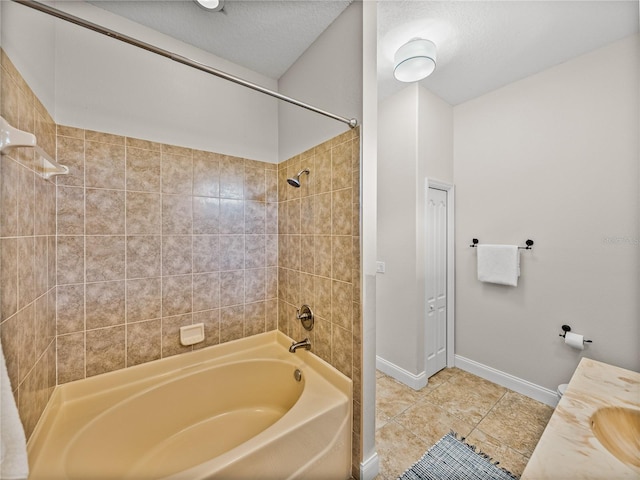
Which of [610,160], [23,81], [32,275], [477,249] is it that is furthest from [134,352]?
[610,160]

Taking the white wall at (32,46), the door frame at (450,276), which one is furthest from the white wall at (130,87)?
the door frame at (450,276)

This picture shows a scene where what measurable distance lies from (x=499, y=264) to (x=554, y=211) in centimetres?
57

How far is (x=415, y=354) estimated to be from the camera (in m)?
2.27

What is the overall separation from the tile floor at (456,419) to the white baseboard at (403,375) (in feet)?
0.15

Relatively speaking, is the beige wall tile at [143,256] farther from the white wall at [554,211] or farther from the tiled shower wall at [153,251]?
the white wall at [554,211]

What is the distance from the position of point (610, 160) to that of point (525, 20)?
1.12 m

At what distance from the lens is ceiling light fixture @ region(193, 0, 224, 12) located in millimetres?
1386

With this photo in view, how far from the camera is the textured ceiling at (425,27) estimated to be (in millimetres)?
1468

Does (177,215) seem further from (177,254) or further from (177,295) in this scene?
(177,295)

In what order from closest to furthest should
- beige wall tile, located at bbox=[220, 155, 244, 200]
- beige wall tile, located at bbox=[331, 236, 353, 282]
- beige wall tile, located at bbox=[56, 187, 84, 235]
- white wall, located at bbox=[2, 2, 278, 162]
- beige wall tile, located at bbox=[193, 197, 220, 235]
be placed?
white wall, located at bbox=[2, 2, 278, 162] < beige wall tile, located at bbox=[56, 187, 84, 235] < beige wall tile, located at bbox=[331, 236, 353, 282] < beige wall tile, located at bbox=[193, 197, 220, 235] < beige wall tile, located at bbox=[220, 155, 244, 200]

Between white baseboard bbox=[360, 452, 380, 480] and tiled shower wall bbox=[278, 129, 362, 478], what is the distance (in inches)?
1.4

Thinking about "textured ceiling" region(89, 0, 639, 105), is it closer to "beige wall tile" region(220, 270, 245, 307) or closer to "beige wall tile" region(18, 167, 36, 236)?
"beige wall tile" region(18, 167, 36, 236)

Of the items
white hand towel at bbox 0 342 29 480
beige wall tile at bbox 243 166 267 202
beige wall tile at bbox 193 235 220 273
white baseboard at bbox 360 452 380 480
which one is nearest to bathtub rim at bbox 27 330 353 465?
white baseboard at bbox 360 452 380 480

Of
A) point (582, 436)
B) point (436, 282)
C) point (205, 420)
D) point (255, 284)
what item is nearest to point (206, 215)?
point (255, 284)
